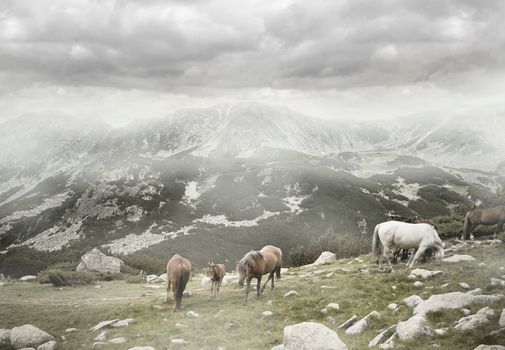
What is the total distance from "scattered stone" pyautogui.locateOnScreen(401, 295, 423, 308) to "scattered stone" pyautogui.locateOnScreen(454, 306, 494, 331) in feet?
9.25

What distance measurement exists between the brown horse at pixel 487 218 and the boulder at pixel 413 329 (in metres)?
20.0

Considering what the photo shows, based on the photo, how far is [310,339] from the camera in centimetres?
1197

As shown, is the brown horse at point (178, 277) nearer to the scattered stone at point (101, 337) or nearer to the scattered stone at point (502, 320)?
the scattered stone at point (101, 337)

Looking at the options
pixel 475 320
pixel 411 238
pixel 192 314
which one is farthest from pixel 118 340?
pixel 411 238

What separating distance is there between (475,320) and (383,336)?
8.96 ft

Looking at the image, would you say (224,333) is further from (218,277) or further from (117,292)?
(117,292)

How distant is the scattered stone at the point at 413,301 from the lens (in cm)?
1516

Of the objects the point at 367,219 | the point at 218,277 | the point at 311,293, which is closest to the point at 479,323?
the point at 311,293

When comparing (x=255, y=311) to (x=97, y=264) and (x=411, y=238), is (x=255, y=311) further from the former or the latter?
(x=97, y=264)

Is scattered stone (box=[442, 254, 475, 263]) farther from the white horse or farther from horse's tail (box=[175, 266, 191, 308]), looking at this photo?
horse's tail (box=[175, 266, 191, 308])

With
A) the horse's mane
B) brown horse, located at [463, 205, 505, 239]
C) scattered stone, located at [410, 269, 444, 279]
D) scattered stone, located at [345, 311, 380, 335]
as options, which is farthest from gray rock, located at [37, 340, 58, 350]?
brown horse, located at [463, 205, 505, 239]

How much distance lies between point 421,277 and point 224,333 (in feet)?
33.7

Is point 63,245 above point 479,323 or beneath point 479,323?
beneath

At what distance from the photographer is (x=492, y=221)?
28.4 metres
